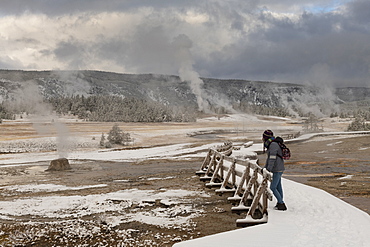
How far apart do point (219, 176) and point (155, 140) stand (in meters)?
40.4

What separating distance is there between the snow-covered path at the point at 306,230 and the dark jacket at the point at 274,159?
45.3 inches

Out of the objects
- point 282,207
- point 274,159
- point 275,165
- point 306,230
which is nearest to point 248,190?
point 282,207

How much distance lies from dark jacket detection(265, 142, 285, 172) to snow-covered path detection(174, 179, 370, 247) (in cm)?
115

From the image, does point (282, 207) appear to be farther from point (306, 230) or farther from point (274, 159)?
point (306, 230)

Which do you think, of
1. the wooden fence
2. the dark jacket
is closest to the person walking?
the dark jacket

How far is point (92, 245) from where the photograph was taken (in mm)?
8633

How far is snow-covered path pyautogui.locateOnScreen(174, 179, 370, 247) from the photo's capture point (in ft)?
Answer: 23.7

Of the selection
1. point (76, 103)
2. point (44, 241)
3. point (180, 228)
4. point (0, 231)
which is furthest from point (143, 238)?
point (76, 103)

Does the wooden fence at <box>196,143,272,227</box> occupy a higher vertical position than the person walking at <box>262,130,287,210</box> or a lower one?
lower

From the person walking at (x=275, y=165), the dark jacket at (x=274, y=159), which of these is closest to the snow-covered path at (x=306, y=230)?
the person walking at (x=275, y=165)

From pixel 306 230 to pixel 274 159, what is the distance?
2.35m

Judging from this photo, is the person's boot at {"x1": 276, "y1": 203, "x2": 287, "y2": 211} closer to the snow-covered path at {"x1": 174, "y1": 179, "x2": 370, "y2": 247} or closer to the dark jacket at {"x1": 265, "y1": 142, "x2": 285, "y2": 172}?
the snow-covered path at {"x1": 174, "y1": 179, "x2": 370, "y2": 247}

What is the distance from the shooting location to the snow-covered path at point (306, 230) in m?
7.21

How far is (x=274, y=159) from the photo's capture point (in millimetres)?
9859
